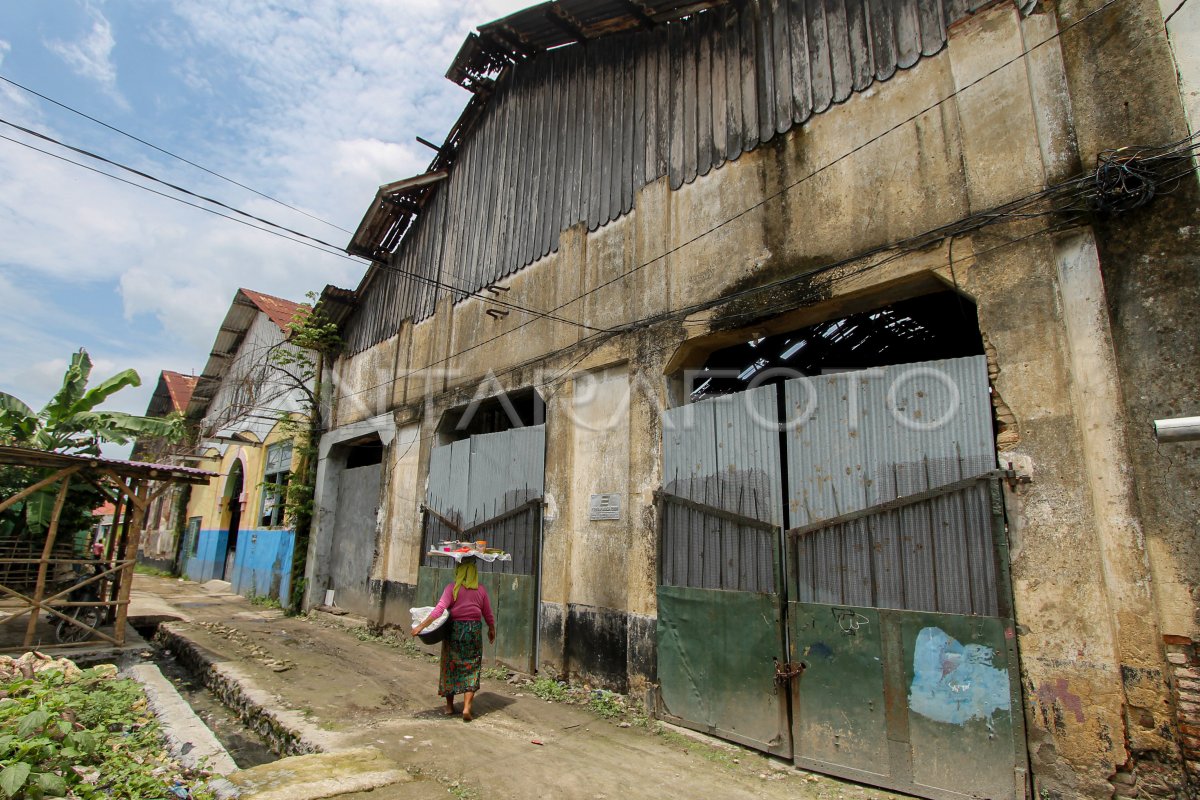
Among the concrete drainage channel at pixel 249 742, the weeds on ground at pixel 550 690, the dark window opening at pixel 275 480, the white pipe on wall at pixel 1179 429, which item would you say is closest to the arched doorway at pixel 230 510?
the dark window opening at pixel 275 480

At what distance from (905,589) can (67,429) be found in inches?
598

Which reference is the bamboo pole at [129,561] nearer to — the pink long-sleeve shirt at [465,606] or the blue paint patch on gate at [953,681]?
the pink long-sleeve shirt at [465,606]

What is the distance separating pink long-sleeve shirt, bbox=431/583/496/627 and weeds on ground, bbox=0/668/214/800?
96.0 inches

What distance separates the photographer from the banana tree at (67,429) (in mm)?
10836

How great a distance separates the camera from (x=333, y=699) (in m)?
7.11

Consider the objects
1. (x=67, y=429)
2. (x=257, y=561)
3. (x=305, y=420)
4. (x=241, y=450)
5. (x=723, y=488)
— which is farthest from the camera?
(x=241, y=450)

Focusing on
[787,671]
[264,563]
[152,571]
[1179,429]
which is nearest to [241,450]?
[264,563]

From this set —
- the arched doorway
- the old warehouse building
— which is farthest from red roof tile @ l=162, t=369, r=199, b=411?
the old warehouse building

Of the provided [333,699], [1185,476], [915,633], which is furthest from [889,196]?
[333,699]

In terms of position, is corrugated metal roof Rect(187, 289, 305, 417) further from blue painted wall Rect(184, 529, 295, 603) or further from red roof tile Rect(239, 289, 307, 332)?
blue painted wall Rect(184, 529, 295, 603)

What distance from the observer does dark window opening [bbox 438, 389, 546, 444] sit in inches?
387

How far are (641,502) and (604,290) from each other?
279 cm

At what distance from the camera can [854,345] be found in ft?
29.2

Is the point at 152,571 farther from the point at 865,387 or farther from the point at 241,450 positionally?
the point at 865,387
